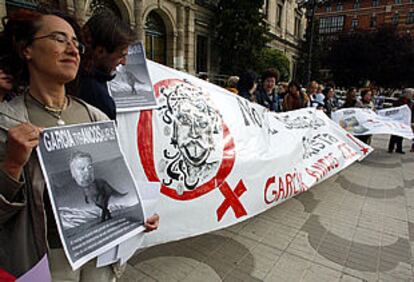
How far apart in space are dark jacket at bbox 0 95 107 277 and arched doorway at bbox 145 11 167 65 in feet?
42.0

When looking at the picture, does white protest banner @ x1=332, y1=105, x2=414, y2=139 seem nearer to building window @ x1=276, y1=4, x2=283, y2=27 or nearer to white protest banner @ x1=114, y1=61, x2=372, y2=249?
white protest banner @ x1=114, y1=61, x2=372, y2=249

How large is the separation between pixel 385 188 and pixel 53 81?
5102mm

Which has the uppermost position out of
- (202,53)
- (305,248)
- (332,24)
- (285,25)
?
(332,24)

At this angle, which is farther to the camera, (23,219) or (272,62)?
(272,62)

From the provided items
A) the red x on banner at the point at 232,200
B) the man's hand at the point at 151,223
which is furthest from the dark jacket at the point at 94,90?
the red x on banner at the point at 232,200

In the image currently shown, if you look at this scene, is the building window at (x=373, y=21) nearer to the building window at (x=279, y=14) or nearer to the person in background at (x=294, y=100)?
the building window at (x=279, y=14)

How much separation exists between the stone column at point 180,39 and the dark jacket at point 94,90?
13.2 m

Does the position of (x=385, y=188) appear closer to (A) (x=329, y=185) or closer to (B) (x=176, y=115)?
(A) (x=329, y=185)

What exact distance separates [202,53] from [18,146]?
16983 millimetres

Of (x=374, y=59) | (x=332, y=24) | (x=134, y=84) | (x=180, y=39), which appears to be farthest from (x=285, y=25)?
(x=332, y=24)

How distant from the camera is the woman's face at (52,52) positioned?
0.95 metres

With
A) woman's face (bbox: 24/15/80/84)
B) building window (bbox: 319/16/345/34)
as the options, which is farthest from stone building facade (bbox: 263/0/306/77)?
building window (bbox: 319/16/345/34)

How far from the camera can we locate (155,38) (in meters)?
13.6

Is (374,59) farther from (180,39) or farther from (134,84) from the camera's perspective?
(134,84)
